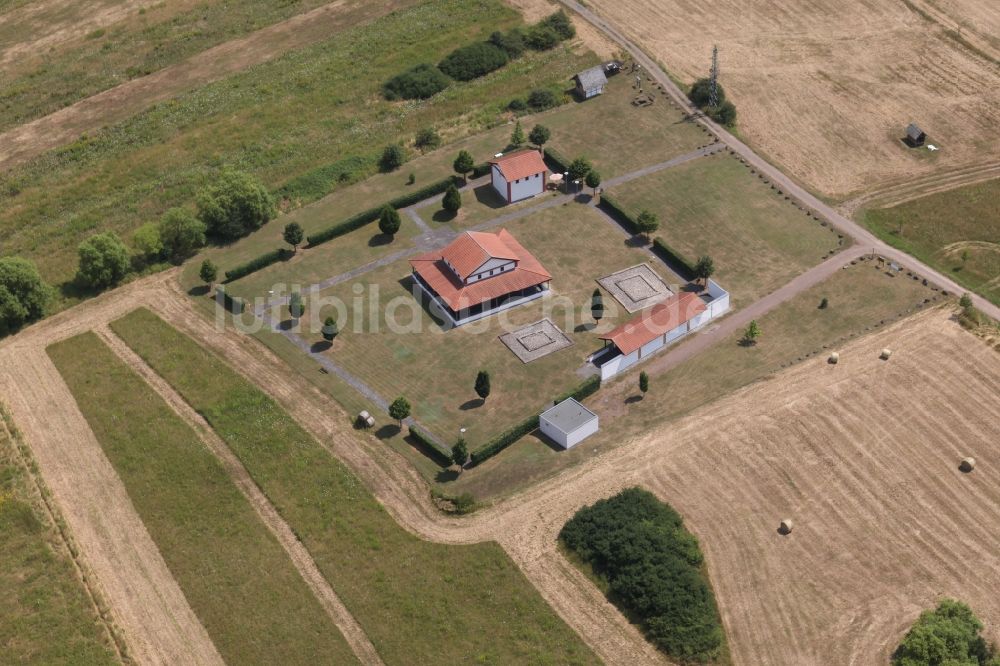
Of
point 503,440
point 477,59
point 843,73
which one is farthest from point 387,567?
point 843,73

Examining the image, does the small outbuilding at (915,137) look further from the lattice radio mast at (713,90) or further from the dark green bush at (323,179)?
the dark green bush at (323,179)

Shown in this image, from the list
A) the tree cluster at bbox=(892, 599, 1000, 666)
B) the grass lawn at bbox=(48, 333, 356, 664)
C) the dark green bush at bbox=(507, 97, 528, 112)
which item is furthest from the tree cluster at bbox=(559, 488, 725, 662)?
the dark green bush at bbox=(507, 97, 528, 112)

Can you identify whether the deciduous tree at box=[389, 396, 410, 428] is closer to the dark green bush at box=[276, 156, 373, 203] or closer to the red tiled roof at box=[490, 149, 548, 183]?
the red tiled roof at box=[490, 149, 548, 183]

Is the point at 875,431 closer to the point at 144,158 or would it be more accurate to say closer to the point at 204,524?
the point at 204,524

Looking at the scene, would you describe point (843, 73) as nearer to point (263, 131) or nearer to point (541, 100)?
point (541, 100)

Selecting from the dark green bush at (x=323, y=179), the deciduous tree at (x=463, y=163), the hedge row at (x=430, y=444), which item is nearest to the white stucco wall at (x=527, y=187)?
the deciduous tree at (x=463, y=163)

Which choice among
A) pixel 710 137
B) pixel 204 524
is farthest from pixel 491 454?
pixel 710 137
